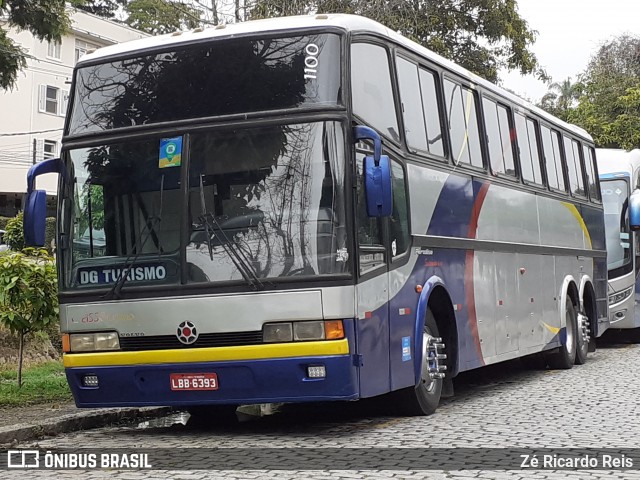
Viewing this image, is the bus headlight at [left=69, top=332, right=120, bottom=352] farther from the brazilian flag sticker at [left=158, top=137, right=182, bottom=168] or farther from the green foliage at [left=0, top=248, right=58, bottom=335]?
the green foliage at [left=0, top=248, right=58, bottom=335]

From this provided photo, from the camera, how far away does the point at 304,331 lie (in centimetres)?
877

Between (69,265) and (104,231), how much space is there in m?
0.45

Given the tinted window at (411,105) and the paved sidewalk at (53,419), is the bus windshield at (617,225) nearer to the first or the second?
the tinted window at (411,105)

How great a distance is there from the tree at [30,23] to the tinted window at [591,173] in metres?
8.91

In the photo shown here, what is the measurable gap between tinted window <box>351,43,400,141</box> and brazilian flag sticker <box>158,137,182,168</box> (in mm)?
1544

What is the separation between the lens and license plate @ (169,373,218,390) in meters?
8.99

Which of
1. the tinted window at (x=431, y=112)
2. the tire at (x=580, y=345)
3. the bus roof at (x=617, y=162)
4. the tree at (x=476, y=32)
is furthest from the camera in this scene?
the tree at (x=476, y=32)

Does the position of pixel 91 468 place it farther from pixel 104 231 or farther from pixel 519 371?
pixel 519 371

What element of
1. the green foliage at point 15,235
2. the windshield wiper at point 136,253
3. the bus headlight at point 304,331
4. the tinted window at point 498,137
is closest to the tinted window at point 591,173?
the tinted window at point 498,137

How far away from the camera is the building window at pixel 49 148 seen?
1785 inches

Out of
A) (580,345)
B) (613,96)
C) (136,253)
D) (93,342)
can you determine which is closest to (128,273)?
(136,253)

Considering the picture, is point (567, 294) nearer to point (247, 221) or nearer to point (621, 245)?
point (621, 245)

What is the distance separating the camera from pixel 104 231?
30.7 feet

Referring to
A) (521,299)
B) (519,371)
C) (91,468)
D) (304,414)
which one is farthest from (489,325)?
(91,468)
